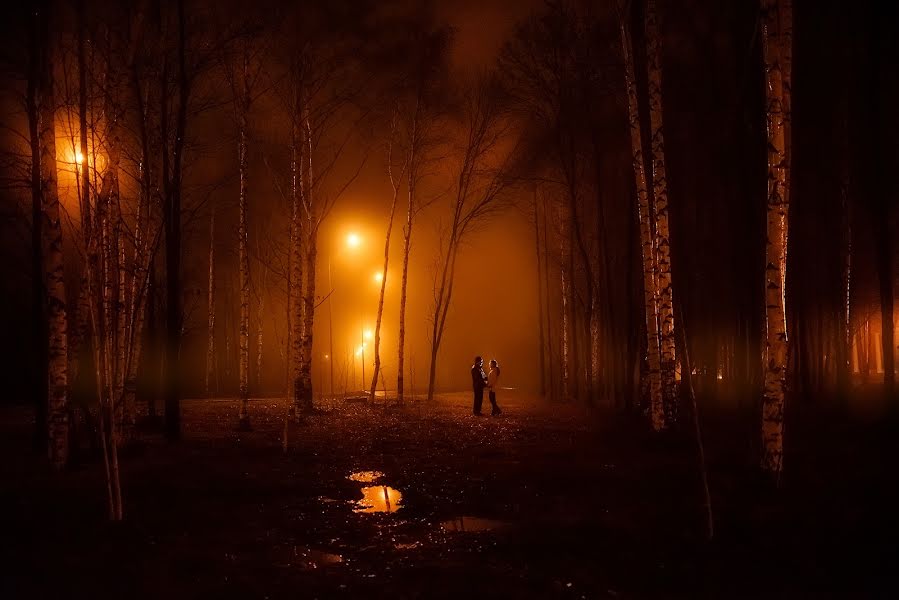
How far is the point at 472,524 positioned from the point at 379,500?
6.54ft

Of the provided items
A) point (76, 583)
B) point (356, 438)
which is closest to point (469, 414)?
point (356, 438)

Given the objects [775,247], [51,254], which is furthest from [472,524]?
[51,254]

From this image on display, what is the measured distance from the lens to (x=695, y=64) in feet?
69.5

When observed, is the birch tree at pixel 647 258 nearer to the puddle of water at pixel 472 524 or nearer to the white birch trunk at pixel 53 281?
the puddle of water at pixel 472 524

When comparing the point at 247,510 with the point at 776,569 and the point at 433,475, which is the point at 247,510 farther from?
the point at 776,569

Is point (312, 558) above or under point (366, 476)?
above

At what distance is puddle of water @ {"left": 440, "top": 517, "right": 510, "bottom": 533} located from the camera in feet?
24.8

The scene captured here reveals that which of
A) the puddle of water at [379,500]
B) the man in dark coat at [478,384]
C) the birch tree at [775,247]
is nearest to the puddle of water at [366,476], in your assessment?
the puddle of water at [379,500]

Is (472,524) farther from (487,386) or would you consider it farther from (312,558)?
(487,386)

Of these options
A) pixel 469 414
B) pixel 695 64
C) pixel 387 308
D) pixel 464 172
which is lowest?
pixel 469 414

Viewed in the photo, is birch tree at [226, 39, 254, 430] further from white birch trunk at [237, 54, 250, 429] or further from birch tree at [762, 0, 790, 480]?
birch tree at [762, 0, 790, 480]

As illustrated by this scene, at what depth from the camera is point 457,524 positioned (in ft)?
25.6

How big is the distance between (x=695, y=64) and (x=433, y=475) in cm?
1812

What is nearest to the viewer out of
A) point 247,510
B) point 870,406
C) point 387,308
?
point 247,510
